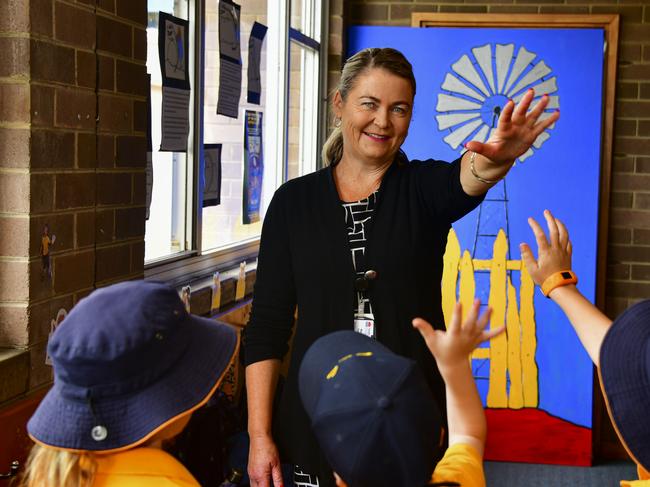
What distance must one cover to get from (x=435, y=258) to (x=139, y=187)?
0.88 metres

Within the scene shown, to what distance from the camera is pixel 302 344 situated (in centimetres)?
208

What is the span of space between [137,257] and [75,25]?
0.66 m

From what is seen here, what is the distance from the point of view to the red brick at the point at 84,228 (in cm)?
217

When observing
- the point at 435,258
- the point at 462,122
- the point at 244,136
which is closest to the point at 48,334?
the point at 435,258

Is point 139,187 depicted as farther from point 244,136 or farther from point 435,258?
point 244,136

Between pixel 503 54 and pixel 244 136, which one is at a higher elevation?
pixel 503 54

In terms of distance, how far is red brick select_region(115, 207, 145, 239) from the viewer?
2.39 metres

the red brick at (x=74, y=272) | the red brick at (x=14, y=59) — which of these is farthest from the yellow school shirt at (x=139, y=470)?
the red brick at (x=14, y=59)

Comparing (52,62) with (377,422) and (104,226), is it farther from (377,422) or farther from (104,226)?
(377,422)

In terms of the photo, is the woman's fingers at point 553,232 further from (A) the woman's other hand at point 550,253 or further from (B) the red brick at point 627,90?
(B) the red brick at point 627,90

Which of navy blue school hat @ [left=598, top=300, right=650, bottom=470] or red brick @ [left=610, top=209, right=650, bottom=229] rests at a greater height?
red brick @ [left=610, top=209, right=650, bottom=229]

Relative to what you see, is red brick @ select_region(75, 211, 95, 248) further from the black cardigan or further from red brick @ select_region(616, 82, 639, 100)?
red brick @ select_region(616, 82, 639, 100)

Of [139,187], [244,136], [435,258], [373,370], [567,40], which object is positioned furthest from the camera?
[567,40]

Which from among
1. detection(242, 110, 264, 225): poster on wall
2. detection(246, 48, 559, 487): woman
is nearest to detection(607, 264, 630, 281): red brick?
detection(242, 110, 264, 225): poster on wall
